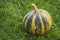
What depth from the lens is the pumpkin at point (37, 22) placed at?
4219 mm

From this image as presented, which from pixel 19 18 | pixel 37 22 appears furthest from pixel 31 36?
pixel 19 18

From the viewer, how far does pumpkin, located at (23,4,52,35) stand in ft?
13.8

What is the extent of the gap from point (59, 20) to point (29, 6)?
81 cm

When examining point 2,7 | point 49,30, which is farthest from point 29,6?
point 49,30

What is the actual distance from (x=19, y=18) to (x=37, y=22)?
71 cm

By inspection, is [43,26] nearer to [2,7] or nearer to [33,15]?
[33,15]

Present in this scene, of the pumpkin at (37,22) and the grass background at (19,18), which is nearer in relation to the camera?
the pumpkin at (37,22)

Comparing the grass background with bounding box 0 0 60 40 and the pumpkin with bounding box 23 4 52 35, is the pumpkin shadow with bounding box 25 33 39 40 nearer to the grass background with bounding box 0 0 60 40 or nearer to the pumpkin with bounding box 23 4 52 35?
the grass background with bounding box 0 0 60 40

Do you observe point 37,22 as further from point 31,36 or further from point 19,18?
point 19,18

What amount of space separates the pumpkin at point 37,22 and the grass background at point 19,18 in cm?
21

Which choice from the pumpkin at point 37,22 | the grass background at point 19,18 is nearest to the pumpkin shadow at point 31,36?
the grass background at point 19,18

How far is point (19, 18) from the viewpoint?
4.81 meters

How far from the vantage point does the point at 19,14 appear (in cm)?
493

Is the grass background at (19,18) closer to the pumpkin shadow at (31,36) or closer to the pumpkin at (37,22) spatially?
the pumpkin shadow at (31,36)
